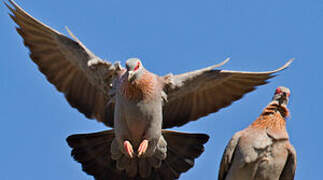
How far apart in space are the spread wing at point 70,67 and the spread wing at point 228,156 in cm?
248

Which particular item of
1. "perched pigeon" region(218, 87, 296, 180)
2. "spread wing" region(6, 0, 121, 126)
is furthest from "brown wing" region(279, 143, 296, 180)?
"spread wing" region(6, 0, 121, 126)

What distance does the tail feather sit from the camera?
1404 centimetres

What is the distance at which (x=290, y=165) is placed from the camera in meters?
12.0

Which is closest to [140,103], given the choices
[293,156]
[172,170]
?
[172,170]

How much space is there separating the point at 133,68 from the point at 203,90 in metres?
1.91

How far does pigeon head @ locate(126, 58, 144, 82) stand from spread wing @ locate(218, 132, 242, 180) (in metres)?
1.77

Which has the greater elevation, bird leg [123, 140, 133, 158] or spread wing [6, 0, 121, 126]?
spread wing [6, 0, 121, 126]

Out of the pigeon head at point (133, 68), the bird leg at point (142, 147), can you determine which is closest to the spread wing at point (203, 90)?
the pigeon head at point (133, 68)

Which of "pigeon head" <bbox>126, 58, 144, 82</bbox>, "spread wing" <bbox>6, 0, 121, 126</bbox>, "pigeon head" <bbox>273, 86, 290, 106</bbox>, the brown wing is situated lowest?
the brown wing

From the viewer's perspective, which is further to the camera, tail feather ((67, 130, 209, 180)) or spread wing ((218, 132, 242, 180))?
tail feather ((67, 130, 209, 180))

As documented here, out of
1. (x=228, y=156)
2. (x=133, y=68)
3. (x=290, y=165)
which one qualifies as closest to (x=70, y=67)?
(x=133, y=68)

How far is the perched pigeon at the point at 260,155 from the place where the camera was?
38.8 ft

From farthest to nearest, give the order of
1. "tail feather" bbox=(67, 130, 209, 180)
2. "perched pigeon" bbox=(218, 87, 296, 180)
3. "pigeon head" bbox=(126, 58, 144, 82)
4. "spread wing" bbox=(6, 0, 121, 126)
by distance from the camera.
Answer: "tail feather" bbox=(67, 130, 209, 180)
"spread wing" bbox=(6, 0, 121, 126)
"pigeon head" bbox=(126, 58, 144, 82)
"perched pigeon" bbox=(218, 87, 296, 180)

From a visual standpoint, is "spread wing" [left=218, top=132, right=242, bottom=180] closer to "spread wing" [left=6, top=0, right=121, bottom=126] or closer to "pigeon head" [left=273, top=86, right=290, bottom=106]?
"pigeon head" [left=273, top=86, right=290, bottom=106]
